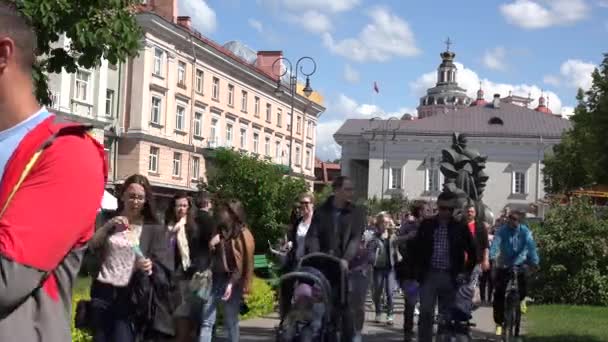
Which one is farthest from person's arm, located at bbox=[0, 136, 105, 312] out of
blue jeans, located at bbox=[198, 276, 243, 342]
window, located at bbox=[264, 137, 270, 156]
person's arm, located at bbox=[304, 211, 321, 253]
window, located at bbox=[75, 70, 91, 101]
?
window, located at bbox=[264, 137, 270, 156]

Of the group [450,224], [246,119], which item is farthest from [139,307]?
[246,119]

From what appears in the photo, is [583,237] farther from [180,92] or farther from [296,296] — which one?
[180,92]

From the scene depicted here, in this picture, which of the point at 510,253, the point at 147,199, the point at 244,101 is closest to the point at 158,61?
the point at 244,101

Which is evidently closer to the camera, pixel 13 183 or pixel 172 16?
pixel 13 183

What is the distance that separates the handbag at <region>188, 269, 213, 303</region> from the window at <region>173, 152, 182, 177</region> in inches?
1881

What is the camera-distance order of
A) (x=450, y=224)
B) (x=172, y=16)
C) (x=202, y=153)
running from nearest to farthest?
(x=450, y=224)
(x=172, y=16)
(x=202, y=153)

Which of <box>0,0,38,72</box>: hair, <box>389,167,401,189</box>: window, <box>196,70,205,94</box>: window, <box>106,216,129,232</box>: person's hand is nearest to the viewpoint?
<box>0,0,38,72</box>: hair

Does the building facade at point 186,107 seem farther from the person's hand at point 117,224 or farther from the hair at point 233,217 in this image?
the person's hand at point 117,224

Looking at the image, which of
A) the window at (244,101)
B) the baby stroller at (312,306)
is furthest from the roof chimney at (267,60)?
the baby stroller at (312,306)

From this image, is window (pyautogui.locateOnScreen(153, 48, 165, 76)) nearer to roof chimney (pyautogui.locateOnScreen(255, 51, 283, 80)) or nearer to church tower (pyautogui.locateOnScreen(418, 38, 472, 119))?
roof chimney (pyautogui.locateOnScreen(255, 51, 283, 80))

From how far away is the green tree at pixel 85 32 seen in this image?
12922 mm

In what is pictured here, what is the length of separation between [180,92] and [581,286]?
39.6 meters

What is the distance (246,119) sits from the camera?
68938mm

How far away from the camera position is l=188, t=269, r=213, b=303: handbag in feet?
32.2
